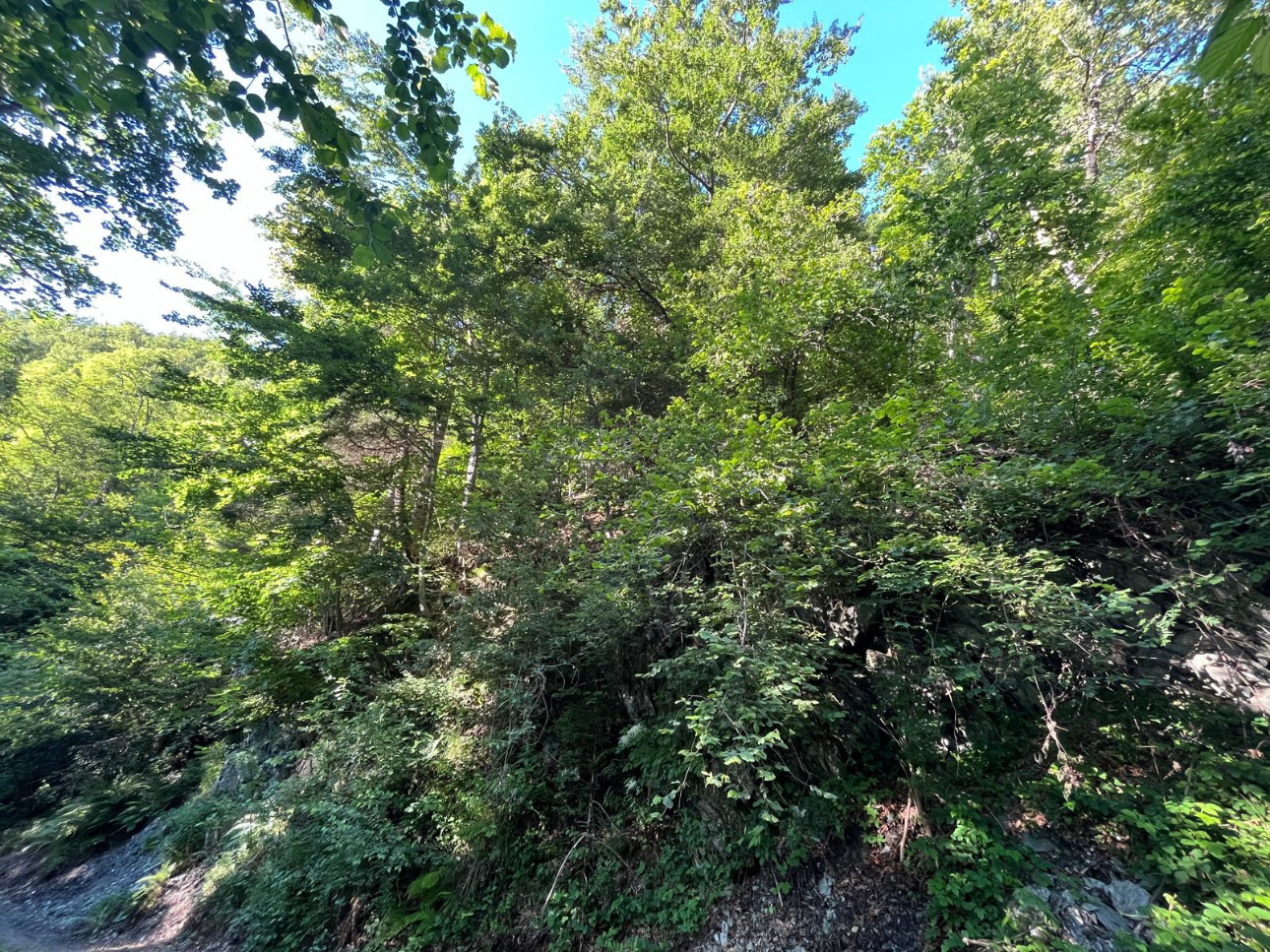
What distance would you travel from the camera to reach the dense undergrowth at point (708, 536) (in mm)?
3293

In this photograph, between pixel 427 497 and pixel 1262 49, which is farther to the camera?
pixel 427 497

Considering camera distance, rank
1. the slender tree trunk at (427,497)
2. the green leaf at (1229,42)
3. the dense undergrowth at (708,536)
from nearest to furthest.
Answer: the green leaf at (1229,42) → the dense undergrowth at (708,536) → the slender tree trunk at (427,497)

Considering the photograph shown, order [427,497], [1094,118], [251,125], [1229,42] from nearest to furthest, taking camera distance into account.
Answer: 1. [1229,42]
2. [251,125]
3. [427,497]
4. [1094,118]

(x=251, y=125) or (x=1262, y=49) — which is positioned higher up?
(x=251, y=125)

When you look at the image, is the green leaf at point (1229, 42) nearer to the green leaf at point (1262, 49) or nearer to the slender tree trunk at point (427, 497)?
the green leaf at point (1262, 49)

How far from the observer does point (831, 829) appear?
418 centimetres

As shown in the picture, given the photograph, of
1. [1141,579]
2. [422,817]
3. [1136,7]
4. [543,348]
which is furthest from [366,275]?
[1136,7]

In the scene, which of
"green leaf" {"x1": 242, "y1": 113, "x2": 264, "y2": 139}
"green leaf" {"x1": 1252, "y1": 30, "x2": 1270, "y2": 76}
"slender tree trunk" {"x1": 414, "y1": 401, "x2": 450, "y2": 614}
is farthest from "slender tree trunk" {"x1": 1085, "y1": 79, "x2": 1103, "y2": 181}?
"slender tree trunk" {"x1": 414, "y1": 401, "x2": 450, "y2": 614}

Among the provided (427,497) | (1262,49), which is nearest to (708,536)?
(1262,49)

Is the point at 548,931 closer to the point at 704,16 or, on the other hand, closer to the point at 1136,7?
the point at 1136,7

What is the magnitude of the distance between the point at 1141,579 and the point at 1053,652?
80 centimetres

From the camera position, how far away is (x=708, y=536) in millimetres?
4949

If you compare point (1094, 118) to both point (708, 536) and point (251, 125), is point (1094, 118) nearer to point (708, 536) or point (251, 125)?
point (708, 536)

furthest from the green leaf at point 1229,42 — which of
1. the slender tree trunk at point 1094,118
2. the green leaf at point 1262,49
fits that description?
the slender tree trunk at point 1094,118
